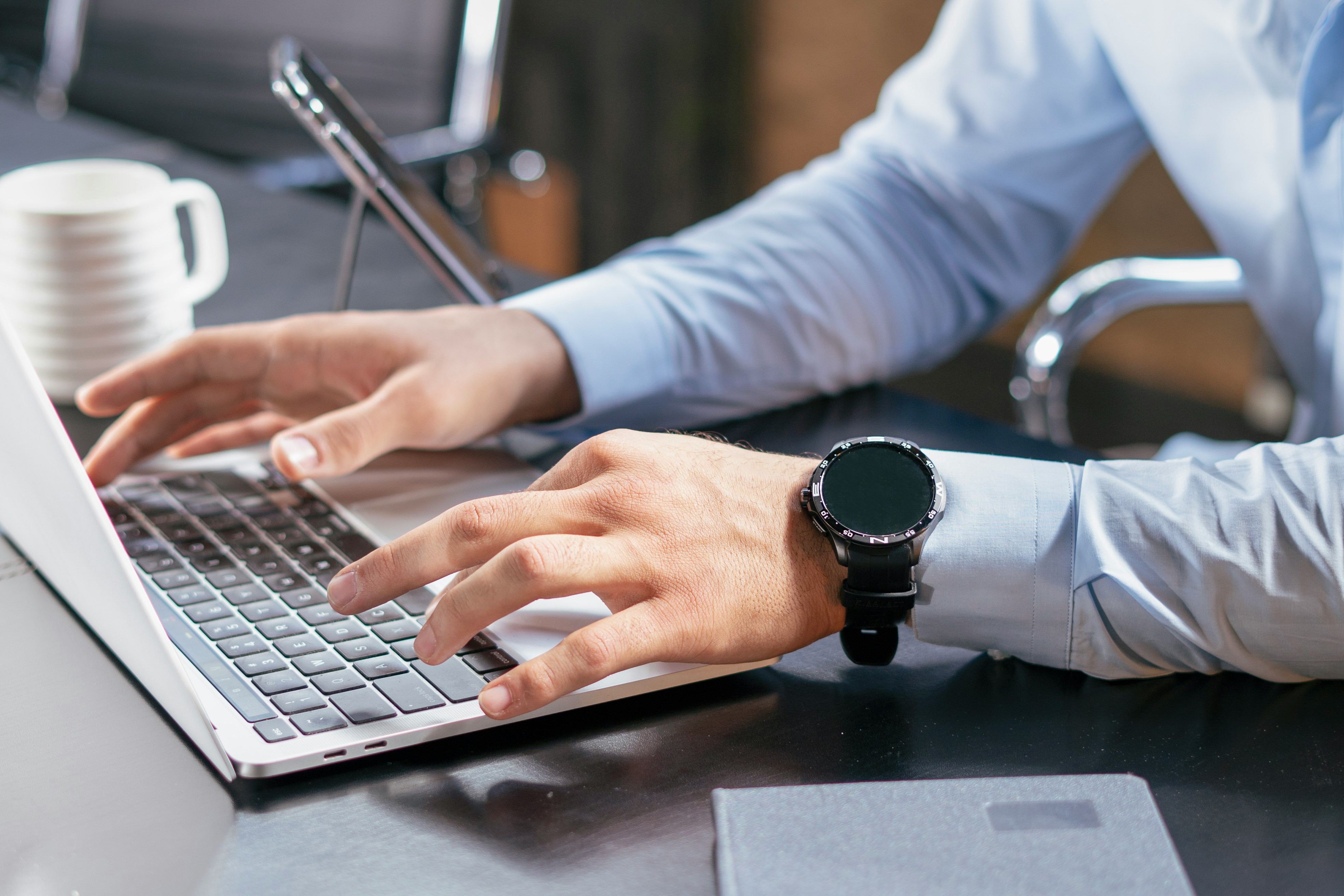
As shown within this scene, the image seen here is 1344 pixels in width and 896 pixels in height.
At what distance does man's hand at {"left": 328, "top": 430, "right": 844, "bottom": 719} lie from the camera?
48cm

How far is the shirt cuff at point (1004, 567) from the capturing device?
537 mm

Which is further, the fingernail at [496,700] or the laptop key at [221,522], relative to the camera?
the laptop key at [221,522]

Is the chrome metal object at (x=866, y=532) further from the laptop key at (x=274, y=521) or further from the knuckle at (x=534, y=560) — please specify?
the laptop key at (x=274, y=521)

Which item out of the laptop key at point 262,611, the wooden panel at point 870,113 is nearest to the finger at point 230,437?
the laptop key at point 262,611

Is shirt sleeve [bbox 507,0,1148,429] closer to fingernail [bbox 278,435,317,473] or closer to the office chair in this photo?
the office chair

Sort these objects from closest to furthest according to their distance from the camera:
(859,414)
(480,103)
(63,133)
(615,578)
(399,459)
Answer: (615,578)
(399,459)
(859,414)
(63,133)
(480,103)

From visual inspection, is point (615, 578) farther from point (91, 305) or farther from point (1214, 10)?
point (1214, 10)

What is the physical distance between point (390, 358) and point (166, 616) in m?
0.23

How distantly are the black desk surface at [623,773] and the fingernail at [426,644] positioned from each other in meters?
0.04

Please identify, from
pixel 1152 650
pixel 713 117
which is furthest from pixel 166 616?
pixel 713 117

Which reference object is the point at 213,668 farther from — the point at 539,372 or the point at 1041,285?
the point at 1041,285

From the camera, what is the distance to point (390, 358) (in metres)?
0.72

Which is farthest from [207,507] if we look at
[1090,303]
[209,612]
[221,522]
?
[1090,303]

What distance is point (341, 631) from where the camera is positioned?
52 cm
